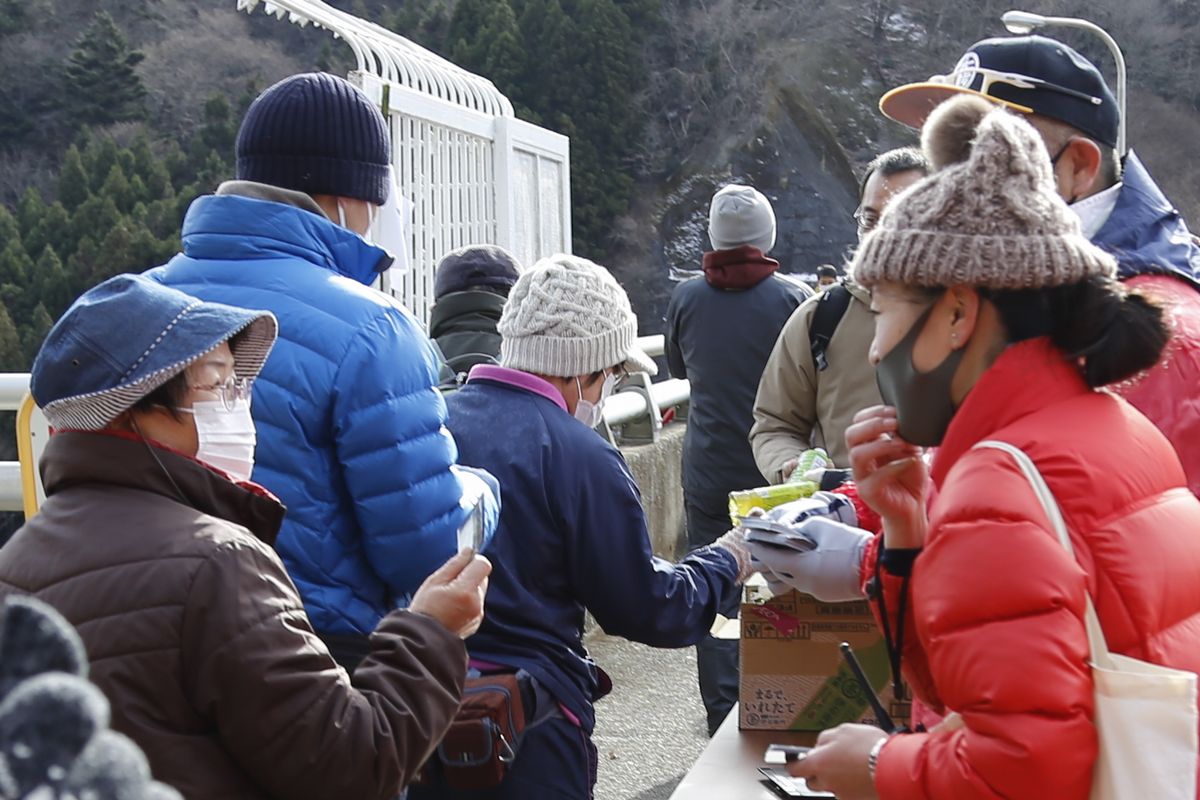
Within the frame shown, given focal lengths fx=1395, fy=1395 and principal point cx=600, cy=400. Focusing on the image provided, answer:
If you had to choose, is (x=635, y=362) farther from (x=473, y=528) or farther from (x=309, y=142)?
(x=309, y=142)

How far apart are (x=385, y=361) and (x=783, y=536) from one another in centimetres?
85

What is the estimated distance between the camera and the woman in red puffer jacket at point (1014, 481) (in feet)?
5.51

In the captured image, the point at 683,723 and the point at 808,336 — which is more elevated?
the point at 808,336

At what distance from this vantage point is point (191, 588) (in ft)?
6.15

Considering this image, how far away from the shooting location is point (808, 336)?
4.48m

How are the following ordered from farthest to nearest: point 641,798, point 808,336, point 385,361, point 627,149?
point 627,149 < point 641,798 < point 808,336 < point 385,361

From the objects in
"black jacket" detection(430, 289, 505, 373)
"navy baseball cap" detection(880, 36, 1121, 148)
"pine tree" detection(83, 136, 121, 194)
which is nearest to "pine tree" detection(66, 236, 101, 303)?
"pine tree" detection(83, 136, 121, 194)

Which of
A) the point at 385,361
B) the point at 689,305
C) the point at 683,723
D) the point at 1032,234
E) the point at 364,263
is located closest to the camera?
the point at 1032,234

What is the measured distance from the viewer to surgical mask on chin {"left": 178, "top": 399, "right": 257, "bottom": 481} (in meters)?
2.19

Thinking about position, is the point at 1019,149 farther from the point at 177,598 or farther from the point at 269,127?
the point at 269,127

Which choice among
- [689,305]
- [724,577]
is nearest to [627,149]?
[689,305]

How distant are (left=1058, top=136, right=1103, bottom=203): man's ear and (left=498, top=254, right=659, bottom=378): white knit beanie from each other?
1137 mm

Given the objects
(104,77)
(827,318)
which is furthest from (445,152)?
(104,77)

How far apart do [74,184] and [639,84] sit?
18.7m
